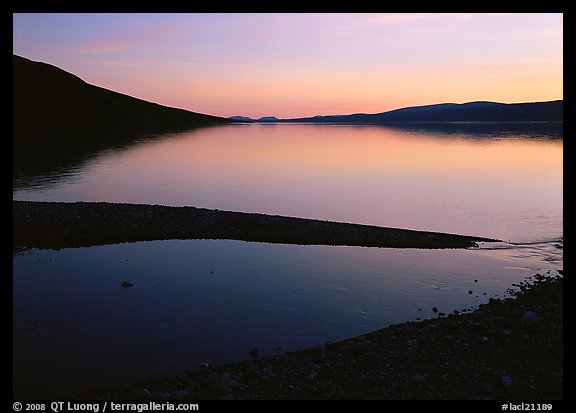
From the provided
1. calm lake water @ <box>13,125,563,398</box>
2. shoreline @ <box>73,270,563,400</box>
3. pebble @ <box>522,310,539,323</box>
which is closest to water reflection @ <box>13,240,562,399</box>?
calm lake water @ <box>13,125,563,398</box>

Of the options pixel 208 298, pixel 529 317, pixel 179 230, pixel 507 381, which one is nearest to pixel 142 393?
pixel 208 298

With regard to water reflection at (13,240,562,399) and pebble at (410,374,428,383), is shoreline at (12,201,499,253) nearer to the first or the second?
water reflection at (13,240,562,399)

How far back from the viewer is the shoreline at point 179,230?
26.9 meters

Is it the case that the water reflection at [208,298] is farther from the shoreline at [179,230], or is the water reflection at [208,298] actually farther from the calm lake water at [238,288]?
the shoreline at [179,230]

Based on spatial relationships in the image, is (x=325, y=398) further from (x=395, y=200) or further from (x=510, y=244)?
(x=395, y=200)

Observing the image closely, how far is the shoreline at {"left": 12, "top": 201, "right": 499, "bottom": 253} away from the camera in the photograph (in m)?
26.9

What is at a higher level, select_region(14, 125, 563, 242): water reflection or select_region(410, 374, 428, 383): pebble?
select_region(14, 125, 563, 242): water reflection

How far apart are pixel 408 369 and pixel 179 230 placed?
63.0 feet

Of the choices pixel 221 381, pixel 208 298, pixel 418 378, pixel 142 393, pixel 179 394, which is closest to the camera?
pixel 179 394

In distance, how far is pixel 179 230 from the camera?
28562mm

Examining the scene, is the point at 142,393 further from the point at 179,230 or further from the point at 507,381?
the point at 179,230

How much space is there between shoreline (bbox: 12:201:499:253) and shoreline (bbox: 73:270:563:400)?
12500 millimetres

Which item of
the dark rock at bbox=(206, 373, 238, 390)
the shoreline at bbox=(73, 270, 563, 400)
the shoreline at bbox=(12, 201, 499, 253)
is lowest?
the shoreline at bbox=(73, 270, 563, 400)

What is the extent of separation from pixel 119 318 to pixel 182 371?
4.49 meters
